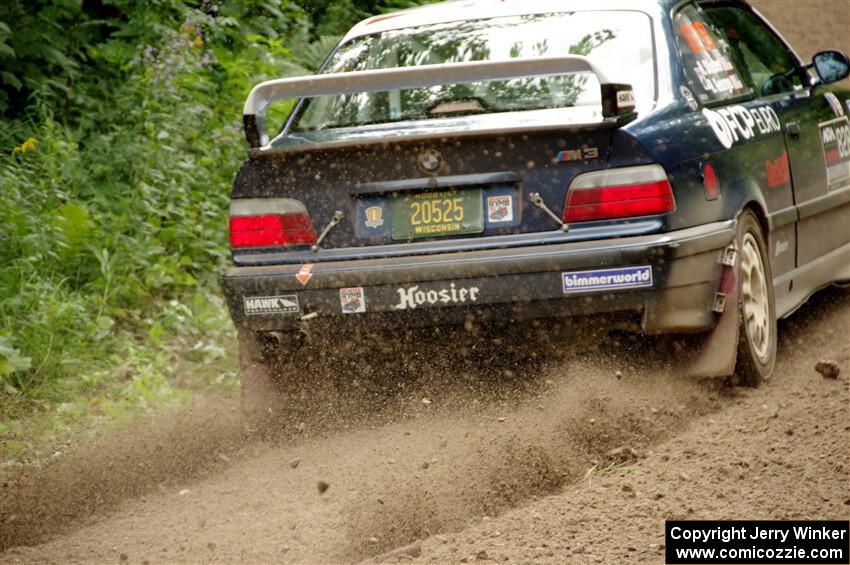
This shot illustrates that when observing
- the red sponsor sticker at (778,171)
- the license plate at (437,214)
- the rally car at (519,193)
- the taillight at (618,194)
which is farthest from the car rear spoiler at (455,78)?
the red sponsor sticker at (778,171)

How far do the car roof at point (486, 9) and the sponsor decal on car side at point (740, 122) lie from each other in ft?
1.72

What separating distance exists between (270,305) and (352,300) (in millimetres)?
345

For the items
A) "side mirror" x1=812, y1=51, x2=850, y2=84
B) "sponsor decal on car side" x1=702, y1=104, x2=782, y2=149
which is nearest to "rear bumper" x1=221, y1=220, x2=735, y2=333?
"sponsor decal on car side" x1=702, y1=104, x2=782, y2=149

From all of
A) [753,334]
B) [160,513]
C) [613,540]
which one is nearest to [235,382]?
[160,513]

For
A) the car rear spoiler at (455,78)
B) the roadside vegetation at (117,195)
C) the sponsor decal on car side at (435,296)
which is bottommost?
the roadside vegetation at (117,195)

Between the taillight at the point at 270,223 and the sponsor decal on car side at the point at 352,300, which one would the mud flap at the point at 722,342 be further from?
the taillight at the point at 270,223

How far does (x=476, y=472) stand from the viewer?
468cm

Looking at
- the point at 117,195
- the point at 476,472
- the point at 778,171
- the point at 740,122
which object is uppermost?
the point at 740,122

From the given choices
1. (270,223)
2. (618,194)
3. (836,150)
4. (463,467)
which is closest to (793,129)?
(836,150)

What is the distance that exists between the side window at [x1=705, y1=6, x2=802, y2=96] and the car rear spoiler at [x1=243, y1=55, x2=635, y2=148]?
1.77m

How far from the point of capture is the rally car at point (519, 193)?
16.4 feet

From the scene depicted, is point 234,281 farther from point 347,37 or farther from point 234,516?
point 347,37

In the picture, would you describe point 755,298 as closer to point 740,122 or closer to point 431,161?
point 740,122

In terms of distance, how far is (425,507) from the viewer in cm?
437
